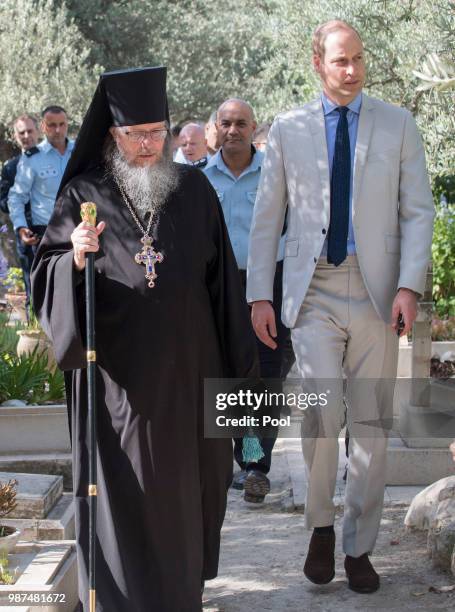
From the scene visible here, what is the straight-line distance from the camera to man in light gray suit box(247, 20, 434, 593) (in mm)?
5242

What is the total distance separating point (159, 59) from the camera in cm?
2538

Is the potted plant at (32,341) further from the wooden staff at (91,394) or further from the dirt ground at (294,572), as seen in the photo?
the wooden staff at (91,394)

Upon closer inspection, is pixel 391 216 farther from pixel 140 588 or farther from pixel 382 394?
pixel 140 588

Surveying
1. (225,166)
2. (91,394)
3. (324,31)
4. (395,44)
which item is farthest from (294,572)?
(395,44)

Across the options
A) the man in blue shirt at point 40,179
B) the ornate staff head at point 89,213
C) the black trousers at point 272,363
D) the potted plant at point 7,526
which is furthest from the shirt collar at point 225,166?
the man in blue shirt at point 40,179

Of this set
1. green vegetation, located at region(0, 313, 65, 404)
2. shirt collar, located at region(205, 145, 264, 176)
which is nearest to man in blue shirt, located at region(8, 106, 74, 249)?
green vegetation, located at region(0, 313, 65, 404)

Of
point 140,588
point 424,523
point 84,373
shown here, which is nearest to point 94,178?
point 84,373

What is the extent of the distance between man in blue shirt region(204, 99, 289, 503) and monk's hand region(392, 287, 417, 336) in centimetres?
198

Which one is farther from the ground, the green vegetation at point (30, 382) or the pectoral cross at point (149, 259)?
the pectoral cross at point (149, 259)

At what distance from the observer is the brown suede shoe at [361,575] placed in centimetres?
523

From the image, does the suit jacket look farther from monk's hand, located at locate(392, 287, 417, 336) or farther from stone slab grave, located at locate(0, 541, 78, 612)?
stone slab grave, located at locate(0, 541, 78, 612)

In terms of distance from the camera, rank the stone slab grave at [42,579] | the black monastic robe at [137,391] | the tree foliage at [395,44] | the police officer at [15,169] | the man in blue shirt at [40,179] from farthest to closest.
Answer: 1. the police officer at [15,169]
2. the man in blue shirt at [40,179]
3. the tree foliage at [395,44]
4. the stone slab grave at [42,579]
5. the black monastic robe at [137,391]

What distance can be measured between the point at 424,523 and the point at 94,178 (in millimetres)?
2549

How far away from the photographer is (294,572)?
5637 mm
